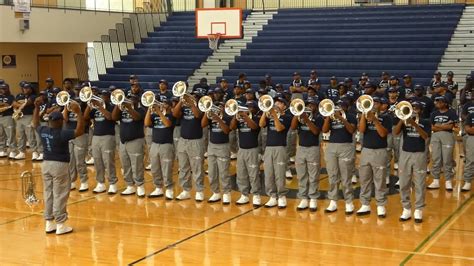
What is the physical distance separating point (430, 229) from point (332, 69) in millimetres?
14267

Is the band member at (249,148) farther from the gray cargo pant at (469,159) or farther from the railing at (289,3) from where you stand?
the railing at (289,3)

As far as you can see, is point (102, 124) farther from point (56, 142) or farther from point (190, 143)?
point (56, 142)

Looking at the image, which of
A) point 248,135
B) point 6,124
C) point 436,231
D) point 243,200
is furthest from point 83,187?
point 436,231

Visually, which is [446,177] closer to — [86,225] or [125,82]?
[86,225]

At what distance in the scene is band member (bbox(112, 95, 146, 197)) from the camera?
42.2 ft

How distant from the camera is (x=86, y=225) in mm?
11234

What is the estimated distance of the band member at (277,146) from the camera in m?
11.8

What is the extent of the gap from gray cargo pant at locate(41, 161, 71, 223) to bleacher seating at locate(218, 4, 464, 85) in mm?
14605

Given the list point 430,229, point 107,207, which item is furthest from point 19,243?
point 430,229

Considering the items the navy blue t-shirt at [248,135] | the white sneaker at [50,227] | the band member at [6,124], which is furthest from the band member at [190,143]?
the band member at [6,124]

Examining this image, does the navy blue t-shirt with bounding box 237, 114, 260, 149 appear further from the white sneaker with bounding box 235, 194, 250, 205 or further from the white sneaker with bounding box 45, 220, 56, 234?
the white sneaker with bounding box 45, 220, 56, 234

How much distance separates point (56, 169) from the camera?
10352 millimetres

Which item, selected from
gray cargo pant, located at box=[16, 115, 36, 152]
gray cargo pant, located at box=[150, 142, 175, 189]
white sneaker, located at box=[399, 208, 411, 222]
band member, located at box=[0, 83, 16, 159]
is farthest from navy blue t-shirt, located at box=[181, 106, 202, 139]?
band member, located at box=[0, 83, 16, 159]

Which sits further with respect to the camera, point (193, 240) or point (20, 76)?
point (20, 76)
